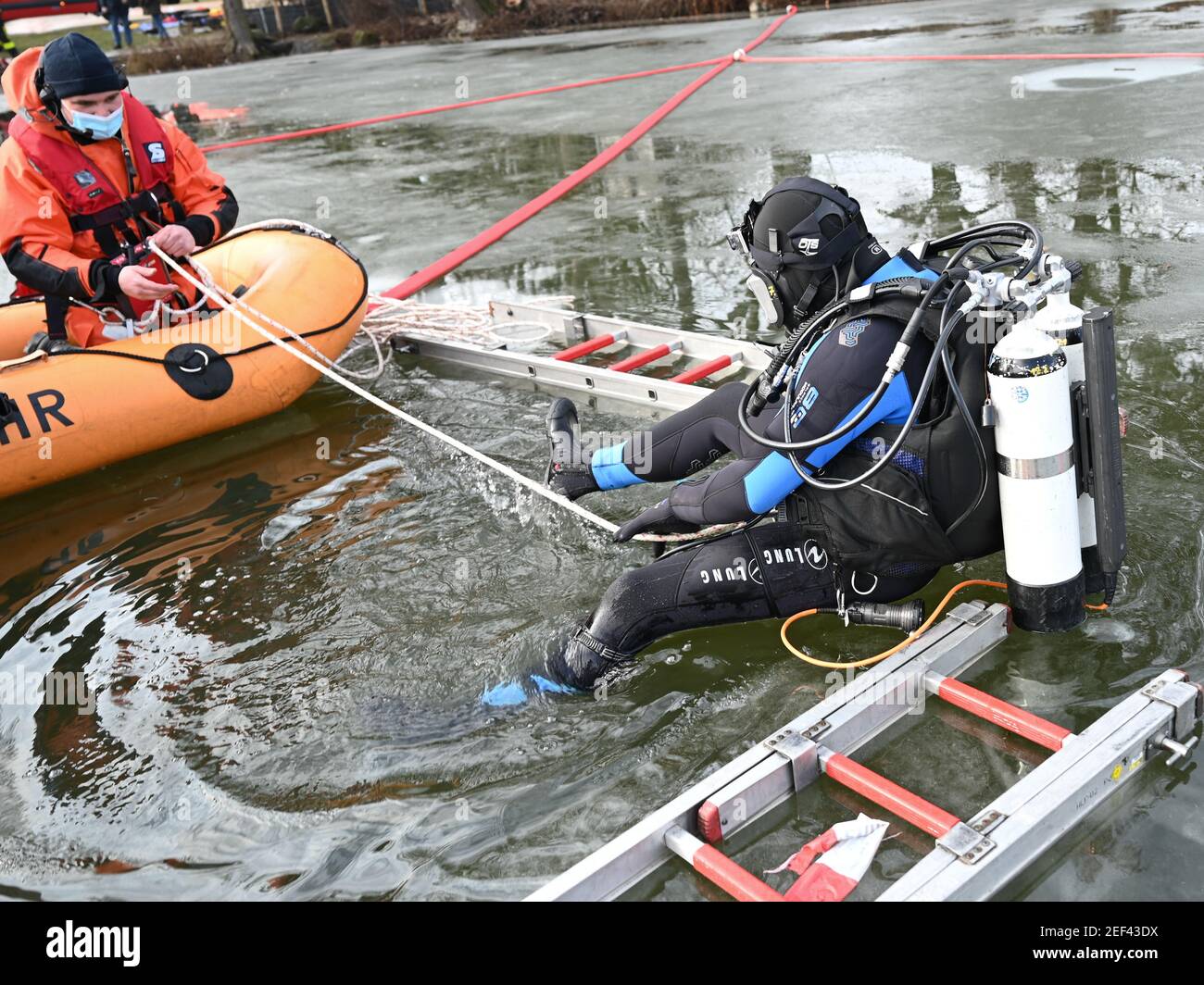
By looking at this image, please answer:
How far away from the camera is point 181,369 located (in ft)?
16.1

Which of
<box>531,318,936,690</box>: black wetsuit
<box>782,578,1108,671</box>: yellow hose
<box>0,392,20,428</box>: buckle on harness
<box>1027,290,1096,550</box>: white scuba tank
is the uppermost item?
<box>1027,290,1096,550</box>: white scuba tank

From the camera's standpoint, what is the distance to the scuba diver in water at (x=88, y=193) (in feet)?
14.5

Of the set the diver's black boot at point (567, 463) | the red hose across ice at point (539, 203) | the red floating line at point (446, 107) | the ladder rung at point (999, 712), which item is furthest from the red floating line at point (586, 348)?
the red floating line at point (446, 107)

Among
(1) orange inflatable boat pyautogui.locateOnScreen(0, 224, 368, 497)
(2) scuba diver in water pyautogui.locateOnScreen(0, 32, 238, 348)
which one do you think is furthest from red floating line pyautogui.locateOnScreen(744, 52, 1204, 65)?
(2) scuba diver in water pyautogui.locateOnScreen(0, 32, 238, 348)

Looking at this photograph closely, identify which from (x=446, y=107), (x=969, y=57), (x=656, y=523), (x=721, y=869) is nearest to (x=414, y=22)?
(x=446, y=107)

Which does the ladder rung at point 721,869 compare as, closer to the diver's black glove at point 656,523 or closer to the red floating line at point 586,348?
the diver's black glove at point 656,523

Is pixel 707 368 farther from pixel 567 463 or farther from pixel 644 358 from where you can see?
pixel 567 463

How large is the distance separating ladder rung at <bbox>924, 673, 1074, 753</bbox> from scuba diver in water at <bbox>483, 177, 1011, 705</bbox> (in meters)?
0.28

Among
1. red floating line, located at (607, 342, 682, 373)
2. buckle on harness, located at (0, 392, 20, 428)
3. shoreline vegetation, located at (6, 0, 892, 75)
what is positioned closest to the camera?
buckle on harness, located at (0, 392, 20, 428)

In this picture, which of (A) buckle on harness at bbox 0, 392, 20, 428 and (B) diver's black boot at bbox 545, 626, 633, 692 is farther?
(A) buckle on harness at bbox 0, 392, 20, 428

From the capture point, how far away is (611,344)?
555 cm

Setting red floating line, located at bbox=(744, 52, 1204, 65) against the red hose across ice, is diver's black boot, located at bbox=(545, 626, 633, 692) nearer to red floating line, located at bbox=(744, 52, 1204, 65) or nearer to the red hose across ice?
the red hose across ice

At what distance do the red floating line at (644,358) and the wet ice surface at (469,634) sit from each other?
0.84ft

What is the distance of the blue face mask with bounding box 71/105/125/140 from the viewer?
14.5 feet
